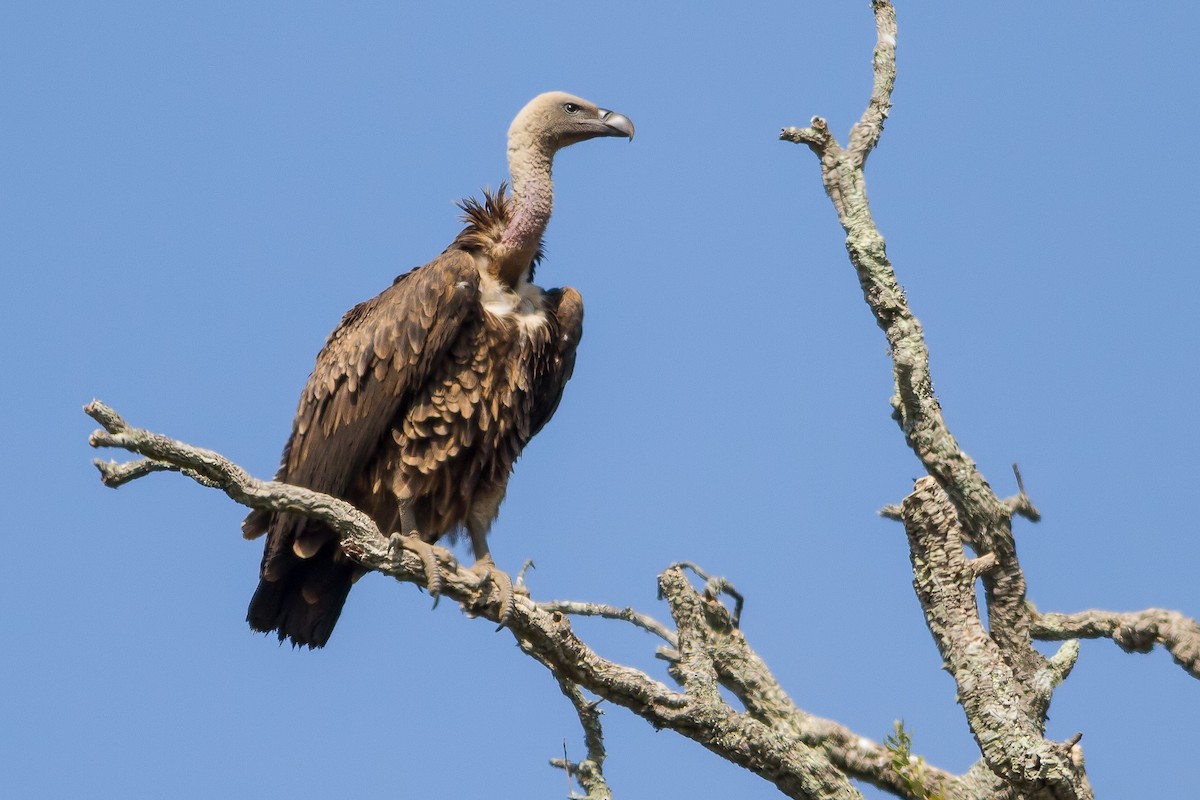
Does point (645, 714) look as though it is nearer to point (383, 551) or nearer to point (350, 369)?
point (383, 551)

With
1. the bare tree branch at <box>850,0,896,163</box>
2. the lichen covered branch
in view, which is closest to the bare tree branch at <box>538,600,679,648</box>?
the lichen covered branch

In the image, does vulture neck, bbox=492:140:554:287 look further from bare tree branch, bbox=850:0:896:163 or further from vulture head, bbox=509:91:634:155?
bare tree branch, bbox=850:0:896:163

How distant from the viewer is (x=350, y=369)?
7.66m

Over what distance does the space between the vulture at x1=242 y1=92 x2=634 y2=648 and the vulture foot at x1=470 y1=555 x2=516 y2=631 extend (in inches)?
17.9

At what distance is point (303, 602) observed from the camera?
7699 millimetres

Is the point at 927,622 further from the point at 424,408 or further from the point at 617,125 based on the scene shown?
the point at 617,125

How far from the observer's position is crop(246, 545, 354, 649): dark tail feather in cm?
766

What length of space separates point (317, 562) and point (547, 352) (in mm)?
1554

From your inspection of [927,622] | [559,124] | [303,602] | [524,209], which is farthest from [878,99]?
[303,602]

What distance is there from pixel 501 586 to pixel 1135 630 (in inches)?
97.2

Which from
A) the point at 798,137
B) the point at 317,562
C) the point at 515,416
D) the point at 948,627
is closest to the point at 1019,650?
the point at 948,627

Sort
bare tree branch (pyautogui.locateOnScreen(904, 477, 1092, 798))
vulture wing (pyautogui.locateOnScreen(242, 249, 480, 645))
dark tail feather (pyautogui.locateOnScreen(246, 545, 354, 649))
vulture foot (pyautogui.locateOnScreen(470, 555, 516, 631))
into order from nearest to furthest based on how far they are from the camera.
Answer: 1. bare tree branch (pyautogui.locateOnScreen(904, 477, 1092, 798))
2. vulture foot (pyautogui.locateOnScreen(470, 555, 516, 631))
3. vulture wing (pyautogui.locateOnScreen(242, 249, 480, 645))
4. dark tail feather (pyautogui.locateOnScreen(246, 545, 354, 649))

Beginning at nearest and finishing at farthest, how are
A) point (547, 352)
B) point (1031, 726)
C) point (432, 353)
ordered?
point (1031, 726) < point (432, 353) < point (547, 352)

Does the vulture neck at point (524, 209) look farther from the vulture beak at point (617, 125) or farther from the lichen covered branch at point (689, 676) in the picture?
the lichen covered branch at point (689, 676)
